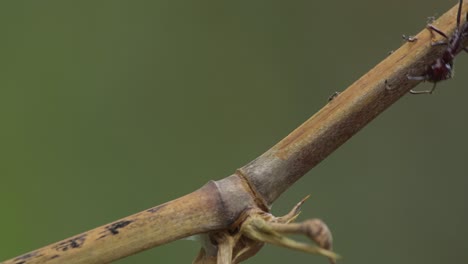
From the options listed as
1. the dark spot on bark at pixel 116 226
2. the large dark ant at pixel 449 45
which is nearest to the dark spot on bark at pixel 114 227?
the dark spot on bark at pixel 116 226

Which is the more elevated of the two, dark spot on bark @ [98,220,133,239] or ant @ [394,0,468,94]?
ant @ [394,0,468,94]

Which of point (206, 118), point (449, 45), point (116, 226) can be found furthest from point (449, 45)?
point (206, 118)

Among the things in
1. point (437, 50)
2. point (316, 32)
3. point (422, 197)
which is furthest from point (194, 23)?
point (437, 50)

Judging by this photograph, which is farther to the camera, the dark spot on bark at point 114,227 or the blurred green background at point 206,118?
the blurred green background at point 206,118

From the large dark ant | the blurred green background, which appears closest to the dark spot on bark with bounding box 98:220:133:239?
the large dark ant

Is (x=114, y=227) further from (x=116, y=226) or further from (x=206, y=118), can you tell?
(x=206, y=118)

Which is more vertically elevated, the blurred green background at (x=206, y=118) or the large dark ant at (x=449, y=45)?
the blurred green background at (x=206, y=118)

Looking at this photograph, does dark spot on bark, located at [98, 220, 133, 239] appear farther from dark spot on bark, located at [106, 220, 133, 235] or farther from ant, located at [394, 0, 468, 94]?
ant, located at [394, 0, 468, 94]

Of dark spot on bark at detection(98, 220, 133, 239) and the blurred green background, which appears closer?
dark spot on bark at detection(98, 220, 133, 239)

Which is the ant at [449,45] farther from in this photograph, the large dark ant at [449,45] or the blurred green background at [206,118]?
the blurred green background at [206,118]
